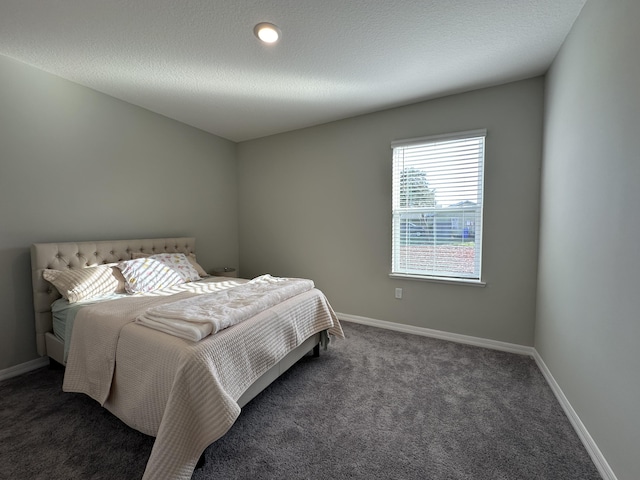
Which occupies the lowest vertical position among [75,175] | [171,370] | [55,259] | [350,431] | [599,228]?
[350,431]

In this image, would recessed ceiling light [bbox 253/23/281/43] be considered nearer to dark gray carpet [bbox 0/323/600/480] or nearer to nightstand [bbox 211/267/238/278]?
dark gray carpet [bbox 0/323/600/480]

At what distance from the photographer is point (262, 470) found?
4.35ft

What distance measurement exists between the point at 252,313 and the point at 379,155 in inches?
91.3

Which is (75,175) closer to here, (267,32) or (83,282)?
(83,282)

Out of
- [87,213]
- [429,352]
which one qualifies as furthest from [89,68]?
[429,352]

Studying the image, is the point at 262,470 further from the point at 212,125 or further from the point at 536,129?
the point at 212,125

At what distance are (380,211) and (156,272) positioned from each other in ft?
8.12

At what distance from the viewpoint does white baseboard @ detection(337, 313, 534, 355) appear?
2.54m

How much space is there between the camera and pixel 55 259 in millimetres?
2242

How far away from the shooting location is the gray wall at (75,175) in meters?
2.15

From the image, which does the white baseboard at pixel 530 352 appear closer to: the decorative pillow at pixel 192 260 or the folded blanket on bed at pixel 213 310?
the folded blanket on bed at pixel 213 310

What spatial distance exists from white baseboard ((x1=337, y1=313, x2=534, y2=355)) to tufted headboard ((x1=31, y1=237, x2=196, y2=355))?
2599 mm

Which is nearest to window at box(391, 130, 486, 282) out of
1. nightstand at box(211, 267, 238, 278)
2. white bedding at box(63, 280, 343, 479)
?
white bedding at box(63, 280, 343, 479)

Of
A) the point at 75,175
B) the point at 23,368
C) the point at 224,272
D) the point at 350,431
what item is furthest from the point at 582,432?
the point at 75,175
